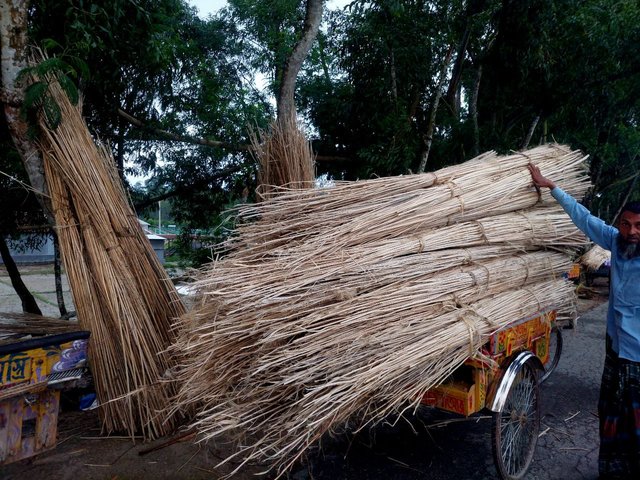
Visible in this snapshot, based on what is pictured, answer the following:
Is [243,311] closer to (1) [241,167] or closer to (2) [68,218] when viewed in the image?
A: (2) [68,218]

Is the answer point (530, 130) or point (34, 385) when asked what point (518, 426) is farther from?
point (530, 130)

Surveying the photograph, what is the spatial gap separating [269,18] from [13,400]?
24.2 ft

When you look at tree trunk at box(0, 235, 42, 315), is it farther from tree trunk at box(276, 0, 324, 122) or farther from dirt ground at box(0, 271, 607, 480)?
tree trunk at box(276, 0, 324, 122)

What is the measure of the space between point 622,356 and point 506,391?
23.6 inches

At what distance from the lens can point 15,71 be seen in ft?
10.1

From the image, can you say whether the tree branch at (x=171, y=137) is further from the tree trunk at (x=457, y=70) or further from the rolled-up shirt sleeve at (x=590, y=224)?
the rolled-up shirt sleeve at (x=590, y=224)

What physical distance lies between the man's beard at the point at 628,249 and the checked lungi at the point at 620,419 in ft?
1.68

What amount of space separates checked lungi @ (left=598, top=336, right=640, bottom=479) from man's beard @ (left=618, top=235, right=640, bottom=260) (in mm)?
513

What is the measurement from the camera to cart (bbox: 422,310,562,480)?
240cm

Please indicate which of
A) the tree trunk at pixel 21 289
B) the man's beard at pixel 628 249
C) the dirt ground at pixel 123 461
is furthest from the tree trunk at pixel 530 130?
the tree trunk at pixel 21 289

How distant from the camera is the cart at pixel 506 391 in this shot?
2.40 m

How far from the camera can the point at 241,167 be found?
18.1ft

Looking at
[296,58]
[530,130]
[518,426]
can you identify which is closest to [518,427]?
[518,426]

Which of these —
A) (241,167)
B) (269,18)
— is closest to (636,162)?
(269,18)
